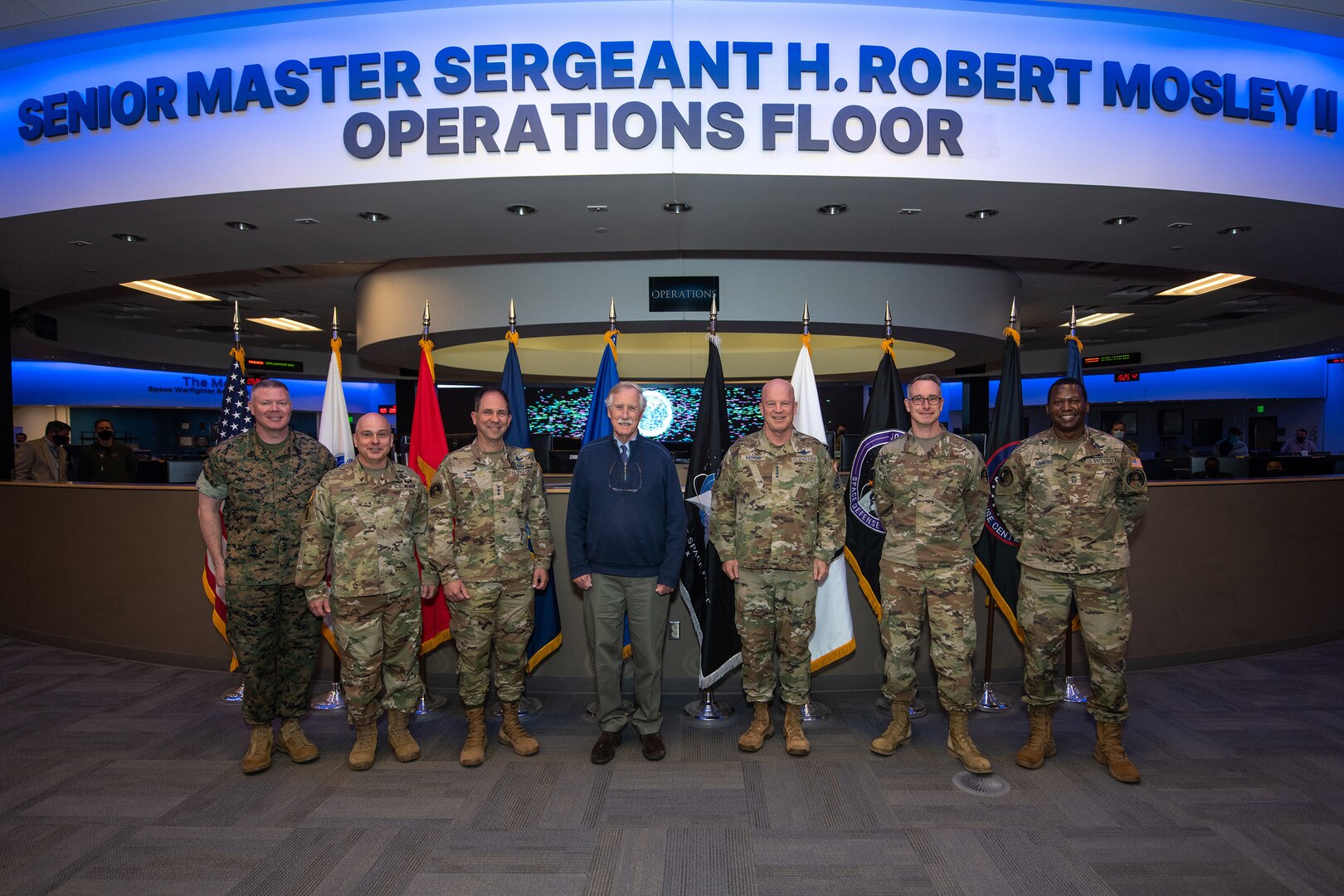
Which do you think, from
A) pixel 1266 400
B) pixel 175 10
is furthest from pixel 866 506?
pixel 1266 400

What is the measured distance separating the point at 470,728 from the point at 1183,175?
4858 millimetres

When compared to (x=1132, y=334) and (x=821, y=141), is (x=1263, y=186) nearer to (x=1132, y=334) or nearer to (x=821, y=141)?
(x=821, y=141)

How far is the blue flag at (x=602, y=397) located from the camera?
13.4 feet

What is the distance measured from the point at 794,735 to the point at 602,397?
6.63ft

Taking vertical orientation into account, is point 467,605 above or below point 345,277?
below

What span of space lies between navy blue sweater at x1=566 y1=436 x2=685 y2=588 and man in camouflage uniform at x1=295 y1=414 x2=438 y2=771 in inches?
27.8

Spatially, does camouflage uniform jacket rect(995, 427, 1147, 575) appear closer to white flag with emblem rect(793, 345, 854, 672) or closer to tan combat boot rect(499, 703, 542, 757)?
white flag with emblem rect(793, 345, 854, 672)

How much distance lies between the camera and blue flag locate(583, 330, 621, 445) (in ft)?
13.4

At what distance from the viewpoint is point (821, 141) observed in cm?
403

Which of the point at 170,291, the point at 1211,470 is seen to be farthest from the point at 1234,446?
the point at 170,291

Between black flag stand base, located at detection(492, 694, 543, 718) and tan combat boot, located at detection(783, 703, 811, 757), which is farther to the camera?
black flag stand base, located at detection(492, 694, 543, 718)

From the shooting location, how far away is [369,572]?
10.2ft

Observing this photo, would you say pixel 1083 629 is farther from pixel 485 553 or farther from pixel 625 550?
pixel 485 553

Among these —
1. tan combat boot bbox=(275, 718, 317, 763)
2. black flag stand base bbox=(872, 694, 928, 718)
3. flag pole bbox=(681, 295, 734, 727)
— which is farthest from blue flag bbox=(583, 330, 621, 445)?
black flag stand base bbox=(872, 694, 928, 718)
